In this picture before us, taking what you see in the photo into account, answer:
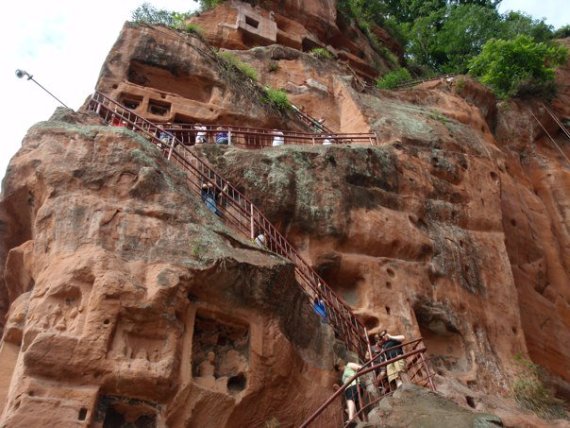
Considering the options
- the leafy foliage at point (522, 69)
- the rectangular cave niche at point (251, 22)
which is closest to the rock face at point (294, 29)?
the rectangular cave niche at point (251, 22)

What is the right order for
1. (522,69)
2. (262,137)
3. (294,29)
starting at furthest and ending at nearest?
(294,29)
(522,69)
(262,137)

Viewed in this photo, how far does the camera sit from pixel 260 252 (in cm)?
995

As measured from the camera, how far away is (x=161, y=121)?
16344 mm

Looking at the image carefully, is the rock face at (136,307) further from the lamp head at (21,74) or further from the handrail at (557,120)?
the handrail at (557,120)

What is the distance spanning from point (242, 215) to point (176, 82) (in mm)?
6948

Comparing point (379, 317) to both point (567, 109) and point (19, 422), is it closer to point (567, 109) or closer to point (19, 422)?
point (19, 422)

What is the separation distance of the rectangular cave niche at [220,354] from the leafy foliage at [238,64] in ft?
35.5

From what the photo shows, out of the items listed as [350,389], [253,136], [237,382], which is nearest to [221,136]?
A: [253,136]

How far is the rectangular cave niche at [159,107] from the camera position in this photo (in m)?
16.8

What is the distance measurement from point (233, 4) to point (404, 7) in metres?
15.4

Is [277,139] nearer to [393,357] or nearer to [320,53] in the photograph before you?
[393,357]

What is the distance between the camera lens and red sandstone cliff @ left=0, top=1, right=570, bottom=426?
331 inches

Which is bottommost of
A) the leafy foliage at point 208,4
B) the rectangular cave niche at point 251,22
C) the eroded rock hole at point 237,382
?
the eroded rock hole at point 237,382

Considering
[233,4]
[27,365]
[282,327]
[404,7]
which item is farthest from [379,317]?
[404,7]
